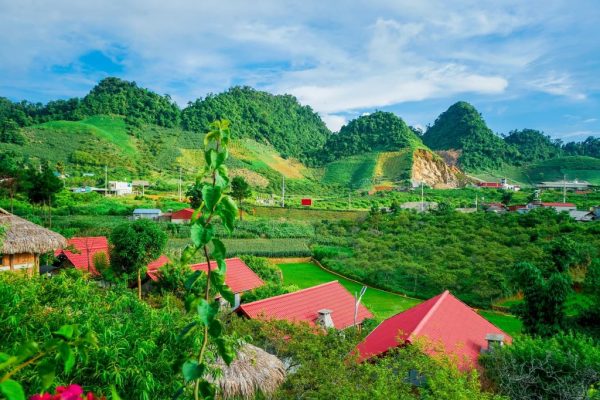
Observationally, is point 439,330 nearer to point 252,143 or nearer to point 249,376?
point 249,376

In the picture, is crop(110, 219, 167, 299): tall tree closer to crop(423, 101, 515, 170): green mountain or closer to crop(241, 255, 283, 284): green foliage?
crop(241, 255, 283, 284): green foliage

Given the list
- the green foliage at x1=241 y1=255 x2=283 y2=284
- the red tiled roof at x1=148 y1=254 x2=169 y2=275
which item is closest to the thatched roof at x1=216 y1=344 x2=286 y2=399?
the red tiled roof at x1=148 y1=254 x2=169 y2=275

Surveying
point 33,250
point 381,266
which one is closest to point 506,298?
point 381,266

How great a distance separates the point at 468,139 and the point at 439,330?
342 ft

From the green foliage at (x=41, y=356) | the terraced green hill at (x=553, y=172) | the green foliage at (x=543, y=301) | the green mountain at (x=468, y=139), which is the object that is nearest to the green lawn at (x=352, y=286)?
the green foliage at (x=543, y=301)

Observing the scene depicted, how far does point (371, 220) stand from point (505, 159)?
76.2 meters

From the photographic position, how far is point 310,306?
1270 cm

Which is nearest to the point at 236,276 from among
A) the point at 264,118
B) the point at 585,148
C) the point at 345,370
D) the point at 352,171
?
the point at 345,370

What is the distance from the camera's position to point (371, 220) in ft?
122

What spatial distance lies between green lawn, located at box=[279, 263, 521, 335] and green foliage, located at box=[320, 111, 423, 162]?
71913 millimetres

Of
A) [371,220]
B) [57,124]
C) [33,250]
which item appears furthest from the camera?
[57,124]

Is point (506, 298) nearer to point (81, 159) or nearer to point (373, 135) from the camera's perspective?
point (81, 159)

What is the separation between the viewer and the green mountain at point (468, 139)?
100 metres

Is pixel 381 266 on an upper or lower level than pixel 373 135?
lower
